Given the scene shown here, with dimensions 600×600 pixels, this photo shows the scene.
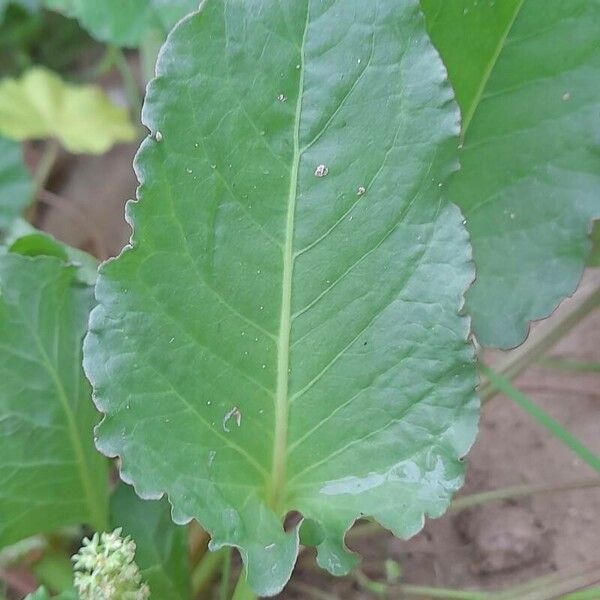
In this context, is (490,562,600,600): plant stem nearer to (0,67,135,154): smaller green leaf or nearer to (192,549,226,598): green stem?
(192,549,226,598): green stem

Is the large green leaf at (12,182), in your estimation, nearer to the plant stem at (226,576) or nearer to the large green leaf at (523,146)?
the plant stem at (226,576)

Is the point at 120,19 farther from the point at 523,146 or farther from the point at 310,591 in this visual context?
the point at 310,591

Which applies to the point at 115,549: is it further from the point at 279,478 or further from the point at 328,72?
the point at 328,72

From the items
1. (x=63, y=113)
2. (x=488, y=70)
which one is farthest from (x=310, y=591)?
(x=63, y=113)

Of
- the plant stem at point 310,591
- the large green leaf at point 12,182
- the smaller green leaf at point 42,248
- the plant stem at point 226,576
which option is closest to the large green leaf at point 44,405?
the smaller green leaf at point 42,248

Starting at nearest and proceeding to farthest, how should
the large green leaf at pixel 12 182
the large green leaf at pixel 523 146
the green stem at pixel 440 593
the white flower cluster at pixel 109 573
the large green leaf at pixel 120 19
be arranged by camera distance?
the white flower cluster at pixel 109 573 < the large green leaf at pixel 523 146 < the green stem at pixel 440 593 < the large green leaf at pixel 120 19 < the large green leaf at pixel 12 182
